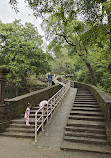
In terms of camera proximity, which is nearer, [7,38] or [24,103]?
[24,103]

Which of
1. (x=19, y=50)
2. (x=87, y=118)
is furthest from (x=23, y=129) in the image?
(x=19, y=50)

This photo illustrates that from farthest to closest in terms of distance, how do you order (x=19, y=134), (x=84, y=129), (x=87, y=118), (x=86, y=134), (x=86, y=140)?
(x=87, y=118) < (x=19, y=134) < (x=84, y=129) < (x=86, y=134) < (x=86, y=140)

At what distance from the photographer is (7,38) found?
1166 cm

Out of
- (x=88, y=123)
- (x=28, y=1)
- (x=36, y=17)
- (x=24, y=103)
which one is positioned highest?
(x=28, y=1)

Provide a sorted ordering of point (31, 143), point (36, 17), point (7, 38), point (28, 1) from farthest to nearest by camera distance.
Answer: point (7, 38), point (36, 17), point (28, 1), point (31, 143)

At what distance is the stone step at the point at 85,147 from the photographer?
3.82 m

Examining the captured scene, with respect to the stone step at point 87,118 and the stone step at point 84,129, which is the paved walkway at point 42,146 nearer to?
the stone step at point 84,129

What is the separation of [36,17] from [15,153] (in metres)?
5.60

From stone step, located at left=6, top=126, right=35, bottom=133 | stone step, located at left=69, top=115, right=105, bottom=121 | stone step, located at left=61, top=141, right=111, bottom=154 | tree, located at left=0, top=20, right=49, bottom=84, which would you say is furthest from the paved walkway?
tree, located at left=0, top=20, right=49, bottom=84

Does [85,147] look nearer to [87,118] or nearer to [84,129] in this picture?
[84,129]

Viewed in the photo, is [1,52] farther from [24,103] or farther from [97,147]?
[97,147]

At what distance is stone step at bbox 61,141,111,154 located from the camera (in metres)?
3.82

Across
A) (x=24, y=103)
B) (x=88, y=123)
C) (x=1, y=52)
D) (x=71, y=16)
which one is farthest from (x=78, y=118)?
(x=1, y=52)

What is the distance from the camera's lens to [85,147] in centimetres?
402
